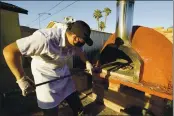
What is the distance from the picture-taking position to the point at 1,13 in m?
6.28

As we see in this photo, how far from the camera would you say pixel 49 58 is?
2637 millimetres

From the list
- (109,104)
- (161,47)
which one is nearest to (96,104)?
(109,104)

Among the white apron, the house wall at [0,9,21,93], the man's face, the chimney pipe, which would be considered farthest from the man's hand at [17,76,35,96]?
the house wall at [0,9,21,93]

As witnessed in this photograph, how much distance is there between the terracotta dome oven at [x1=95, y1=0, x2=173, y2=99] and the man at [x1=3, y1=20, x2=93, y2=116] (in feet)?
4.44

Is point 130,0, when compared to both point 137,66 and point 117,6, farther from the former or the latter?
point 137,66

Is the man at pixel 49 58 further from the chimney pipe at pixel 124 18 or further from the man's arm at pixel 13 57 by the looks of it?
the chimney pipe at pixel 124 18

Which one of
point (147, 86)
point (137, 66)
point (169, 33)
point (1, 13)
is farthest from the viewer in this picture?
point (1, 13)

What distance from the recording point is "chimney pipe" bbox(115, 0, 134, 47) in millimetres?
3635

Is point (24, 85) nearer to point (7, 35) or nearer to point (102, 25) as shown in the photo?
point (7, 35)

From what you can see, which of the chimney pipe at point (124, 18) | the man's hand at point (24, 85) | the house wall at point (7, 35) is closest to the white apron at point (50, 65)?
the man's hand at point (24, 85)

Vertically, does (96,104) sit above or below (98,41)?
below

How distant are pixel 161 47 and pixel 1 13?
5.77 metres

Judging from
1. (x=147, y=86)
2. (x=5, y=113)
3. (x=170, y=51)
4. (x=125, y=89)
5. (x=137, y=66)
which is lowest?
(x=5, y=113)

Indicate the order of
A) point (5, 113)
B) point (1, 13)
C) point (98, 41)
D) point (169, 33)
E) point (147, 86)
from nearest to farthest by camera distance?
1. point (147, 86)
2. point (5, 113)
3. point (169, 33)
4. point (1, 13)
5. point (98, 41)
